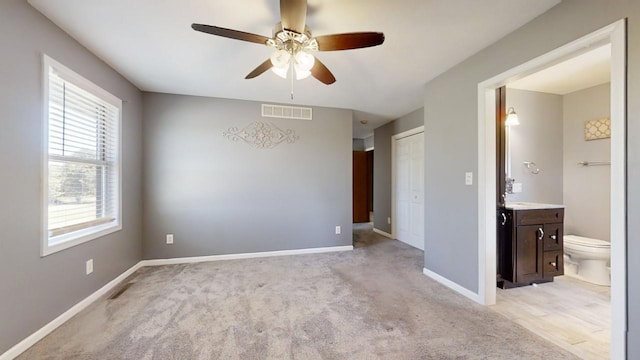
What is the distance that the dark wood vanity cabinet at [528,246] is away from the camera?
2592mm

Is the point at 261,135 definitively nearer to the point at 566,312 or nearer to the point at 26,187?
the point at 26,187

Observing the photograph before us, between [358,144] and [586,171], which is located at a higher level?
[358,144]

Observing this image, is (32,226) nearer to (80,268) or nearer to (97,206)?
(80,268)

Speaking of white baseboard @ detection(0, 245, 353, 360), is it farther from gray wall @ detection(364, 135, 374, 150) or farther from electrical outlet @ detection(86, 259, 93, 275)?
gray wall @ detection(364, 135, 374, 150)

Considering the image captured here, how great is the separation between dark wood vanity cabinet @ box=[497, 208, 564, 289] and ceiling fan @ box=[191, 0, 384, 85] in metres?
2.34

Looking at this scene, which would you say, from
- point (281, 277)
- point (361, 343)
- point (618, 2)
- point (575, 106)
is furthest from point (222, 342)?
point (575, 106)

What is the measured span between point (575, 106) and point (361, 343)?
414 cm

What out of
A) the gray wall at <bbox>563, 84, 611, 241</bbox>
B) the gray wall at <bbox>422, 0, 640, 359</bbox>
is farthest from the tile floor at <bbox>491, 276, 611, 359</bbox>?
the gray wall at <bbox>563, 84, 611, 241</bbox>

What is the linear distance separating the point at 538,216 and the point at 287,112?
3405 millimetres

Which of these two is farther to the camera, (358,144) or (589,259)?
(358,144)

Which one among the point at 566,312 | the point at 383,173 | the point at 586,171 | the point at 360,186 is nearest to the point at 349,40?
the point at 566,312

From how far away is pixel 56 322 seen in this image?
192 centimetres

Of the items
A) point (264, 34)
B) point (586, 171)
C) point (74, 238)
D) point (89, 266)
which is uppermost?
point (264, 34)

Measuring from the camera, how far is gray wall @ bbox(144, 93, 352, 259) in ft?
11.2
